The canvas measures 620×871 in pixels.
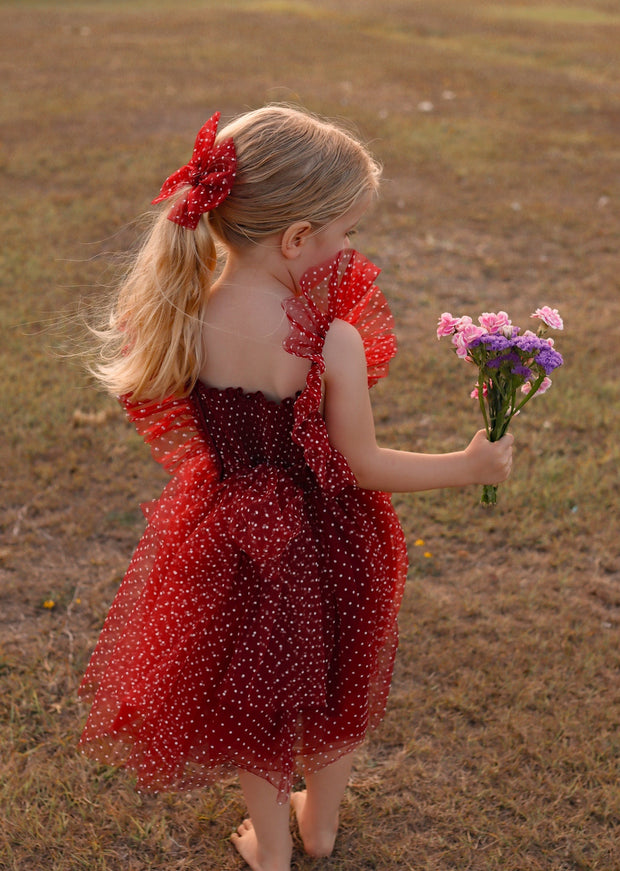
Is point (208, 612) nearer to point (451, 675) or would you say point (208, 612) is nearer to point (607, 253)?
point (451, 675)

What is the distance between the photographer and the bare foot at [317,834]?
2.10m

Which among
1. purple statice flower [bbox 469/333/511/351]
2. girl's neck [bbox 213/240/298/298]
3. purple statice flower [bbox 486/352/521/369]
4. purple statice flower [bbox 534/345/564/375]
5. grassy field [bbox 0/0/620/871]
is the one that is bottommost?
grassy field [bbox 0/0/620/871]

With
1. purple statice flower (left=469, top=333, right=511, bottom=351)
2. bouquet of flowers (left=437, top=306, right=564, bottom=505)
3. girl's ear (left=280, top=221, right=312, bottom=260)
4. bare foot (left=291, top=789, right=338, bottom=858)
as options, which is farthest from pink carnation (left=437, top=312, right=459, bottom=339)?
bare foot (left=291, top=789, right=338, bottom=858)

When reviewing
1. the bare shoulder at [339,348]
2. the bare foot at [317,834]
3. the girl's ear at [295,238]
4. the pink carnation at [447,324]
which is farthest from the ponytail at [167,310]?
the bare foot at [317,834]

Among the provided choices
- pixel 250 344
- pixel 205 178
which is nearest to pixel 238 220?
pixel 205 178

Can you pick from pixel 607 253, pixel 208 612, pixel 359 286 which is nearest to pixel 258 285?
pixel 359 286

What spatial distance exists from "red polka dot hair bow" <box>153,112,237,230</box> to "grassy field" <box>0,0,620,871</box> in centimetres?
130

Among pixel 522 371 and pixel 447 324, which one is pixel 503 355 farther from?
pixel 447 324

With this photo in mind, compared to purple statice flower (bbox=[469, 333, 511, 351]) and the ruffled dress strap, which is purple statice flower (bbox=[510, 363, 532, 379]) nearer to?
purple statice flower (bbox=[469, 333, 511, 351])

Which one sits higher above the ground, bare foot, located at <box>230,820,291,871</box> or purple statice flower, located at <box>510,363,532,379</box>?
purple statice flower, located at <box>510,363,532,379</box>

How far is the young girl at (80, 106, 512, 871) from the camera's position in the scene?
164 centimetres

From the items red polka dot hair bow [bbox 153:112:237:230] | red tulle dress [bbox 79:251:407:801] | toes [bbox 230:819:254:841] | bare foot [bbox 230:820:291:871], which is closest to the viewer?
red polka dot hair bow [bbox 153:112:237:230]

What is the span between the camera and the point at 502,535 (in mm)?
3199

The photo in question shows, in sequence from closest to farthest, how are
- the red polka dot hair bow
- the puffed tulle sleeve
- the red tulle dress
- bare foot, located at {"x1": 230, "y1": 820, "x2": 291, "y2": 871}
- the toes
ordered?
the red polka dot hair bow < the red tulle dress < the puffed tulle sleeve < bare foot, located at {"x1": 230, "y1": 820, "x2": 291, "y2": 871} < the toes
